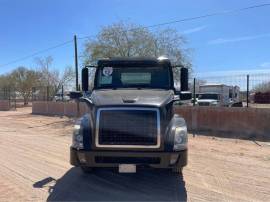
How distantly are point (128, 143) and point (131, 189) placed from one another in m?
0.92

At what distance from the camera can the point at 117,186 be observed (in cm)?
752

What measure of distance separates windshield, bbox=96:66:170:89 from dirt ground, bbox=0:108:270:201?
1.89m

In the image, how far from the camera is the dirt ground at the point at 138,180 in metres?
6.89

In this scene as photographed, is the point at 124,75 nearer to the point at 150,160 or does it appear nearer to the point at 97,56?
the point at 150,160

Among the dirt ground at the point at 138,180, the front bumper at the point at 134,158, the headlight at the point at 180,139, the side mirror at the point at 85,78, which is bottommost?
the dirt ground at the point at 138,180

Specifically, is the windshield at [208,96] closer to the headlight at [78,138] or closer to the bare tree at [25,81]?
the headlight at [78,138]

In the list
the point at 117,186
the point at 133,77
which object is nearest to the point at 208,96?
the point at 133,77

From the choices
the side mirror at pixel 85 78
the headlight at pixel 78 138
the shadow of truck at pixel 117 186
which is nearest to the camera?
the shadow of truck at pixel 117 186

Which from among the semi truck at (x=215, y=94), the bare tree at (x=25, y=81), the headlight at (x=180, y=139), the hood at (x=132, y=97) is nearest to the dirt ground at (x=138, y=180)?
the headlight at (x=180, y=139)

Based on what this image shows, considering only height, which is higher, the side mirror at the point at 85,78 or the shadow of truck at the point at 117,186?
the side mirror at the point at 85,78

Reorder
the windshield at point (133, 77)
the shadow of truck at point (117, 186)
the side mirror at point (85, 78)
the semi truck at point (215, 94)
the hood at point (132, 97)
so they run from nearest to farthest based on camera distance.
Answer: the shadow of truck at point (117, 186), the hood at point (132, 97), the windshield at point (133, 77), the side mirror at point (85, 78), the semi truck at point (215, 94)

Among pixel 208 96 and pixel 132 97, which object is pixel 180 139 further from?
pixel 208 96

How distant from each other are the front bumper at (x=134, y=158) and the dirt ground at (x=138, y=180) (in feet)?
Result: 1.72

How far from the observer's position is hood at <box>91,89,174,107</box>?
7238mm
